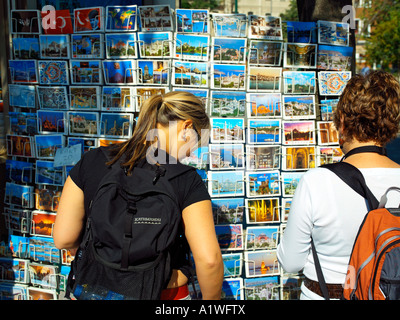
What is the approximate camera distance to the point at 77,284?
152 centimetres

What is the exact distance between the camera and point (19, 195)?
114 inches

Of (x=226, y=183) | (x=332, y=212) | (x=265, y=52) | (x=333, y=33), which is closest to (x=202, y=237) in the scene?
(x=332, y=212)

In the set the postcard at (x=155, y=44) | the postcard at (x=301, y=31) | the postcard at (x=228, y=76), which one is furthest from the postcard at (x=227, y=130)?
the postcard at (x=301, y=31)

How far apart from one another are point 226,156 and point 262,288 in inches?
41.4

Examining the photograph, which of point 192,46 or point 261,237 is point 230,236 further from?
point 192,46

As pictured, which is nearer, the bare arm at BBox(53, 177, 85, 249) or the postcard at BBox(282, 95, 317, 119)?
the bare arm at BBox(53, 177, 85, 249)

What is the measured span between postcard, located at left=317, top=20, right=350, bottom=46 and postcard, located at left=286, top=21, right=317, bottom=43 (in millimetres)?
42

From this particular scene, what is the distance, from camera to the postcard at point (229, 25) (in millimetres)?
2527

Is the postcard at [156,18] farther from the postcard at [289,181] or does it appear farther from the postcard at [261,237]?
the postcard at [261,237]

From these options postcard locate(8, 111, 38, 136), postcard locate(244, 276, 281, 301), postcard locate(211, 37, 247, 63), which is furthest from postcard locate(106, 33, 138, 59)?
postcard locate(244, 276, 281, 301)

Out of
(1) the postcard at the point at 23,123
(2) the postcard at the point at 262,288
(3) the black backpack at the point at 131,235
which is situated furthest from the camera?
(1) the postcard at the point at 23,123

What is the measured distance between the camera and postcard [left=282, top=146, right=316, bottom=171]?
265 centimetres

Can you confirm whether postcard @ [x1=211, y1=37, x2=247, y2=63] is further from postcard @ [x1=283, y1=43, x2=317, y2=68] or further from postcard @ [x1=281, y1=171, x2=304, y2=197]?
postcard @ [x1=281, y1=171, x2=304, y2=197]

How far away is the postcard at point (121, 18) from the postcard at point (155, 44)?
0.10m
